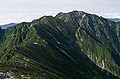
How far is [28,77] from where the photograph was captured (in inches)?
6752

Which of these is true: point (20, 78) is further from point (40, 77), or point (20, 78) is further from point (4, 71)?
point (40, 77)

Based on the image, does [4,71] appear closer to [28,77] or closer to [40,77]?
[28,77]

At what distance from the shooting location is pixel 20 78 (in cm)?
15975

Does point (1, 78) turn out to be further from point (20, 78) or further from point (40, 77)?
point (40, 77)

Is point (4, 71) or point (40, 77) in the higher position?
point (4, 71)

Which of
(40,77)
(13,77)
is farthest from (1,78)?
(40,77)

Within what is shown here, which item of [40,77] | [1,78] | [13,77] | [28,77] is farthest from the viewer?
[40,77]

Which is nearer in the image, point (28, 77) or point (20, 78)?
point (20, 78)

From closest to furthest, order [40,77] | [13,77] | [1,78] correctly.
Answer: [1,78] → [13,77] → [40,77]

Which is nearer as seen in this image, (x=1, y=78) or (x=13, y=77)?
(x=1, y=78)

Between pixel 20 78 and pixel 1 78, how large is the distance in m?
19.9

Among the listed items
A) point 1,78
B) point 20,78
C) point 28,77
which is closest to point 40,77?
point 28,77

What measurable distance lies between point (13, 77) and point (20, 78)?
278 inches

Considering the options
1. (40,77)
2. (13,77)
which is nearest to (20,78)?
(13,77)
